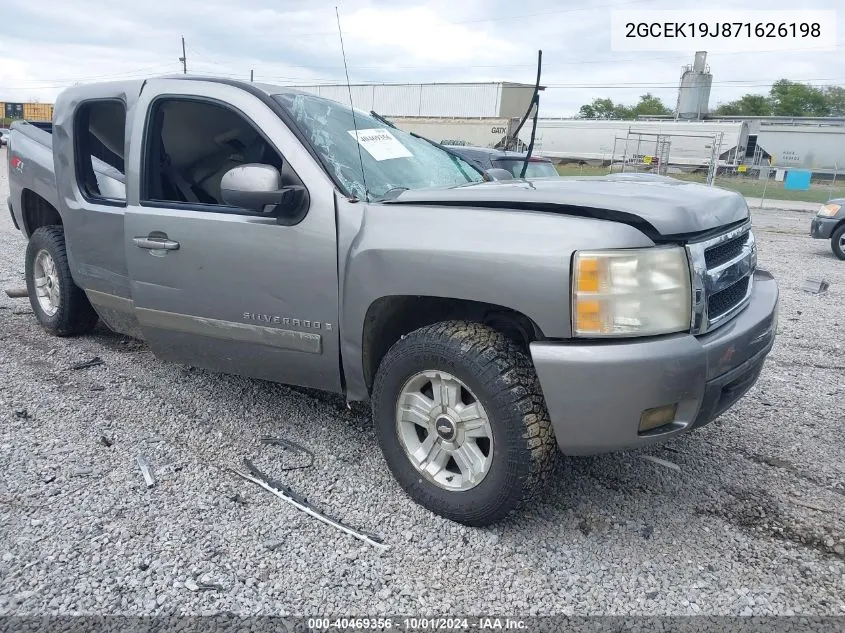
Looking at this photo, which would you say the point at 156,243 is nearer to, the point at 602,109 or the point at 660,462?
the point at 660,462

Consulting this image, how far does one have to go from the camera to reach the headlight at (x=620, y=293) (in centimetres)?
229

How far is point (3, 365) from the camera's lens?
176 inches

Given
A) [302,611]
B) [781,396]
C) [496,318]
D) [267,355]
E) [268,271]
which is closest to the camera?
[302,611]

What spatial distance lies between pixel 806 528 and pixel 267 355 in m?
2.46

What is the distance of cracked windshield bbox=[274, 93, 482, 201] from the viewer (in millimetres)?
3074

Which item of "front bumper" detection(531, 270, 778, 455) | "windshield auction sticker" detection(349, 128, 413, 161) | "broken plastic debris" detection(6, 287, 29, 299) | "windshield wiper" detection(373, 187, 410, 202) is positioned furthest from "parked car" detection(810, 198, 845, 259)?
"broken plastic debris" detection(6, 287, 29, 299)

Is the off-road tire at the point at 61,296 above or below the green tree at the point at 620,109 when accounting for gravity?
below

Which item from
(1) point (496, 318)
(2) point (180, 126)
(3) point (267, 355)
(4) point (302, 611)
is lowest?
(4) point (302, 611)

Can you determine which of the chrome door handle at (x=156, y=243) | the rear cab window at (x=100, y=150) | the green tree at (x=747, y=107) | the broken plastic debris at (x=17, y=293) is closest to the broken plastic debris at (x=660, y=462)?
the chrome door handle at (x=156, y=243)

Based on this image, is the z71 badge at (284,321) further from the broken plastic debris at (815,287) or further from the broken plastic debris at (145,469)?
the broken plastic debris at (815,287)

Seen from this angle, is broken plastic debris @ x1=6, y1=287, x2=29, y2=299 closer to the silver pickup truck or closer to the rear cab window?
the rear cab window

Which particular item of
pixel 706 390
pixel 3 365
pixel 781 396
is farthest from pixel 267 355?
pixel 781 396

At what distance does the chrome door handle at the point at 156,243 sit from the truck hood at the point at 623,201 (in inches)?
47.6

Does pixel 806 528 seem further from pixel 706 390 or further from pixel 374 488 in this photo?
pixel 374 488
